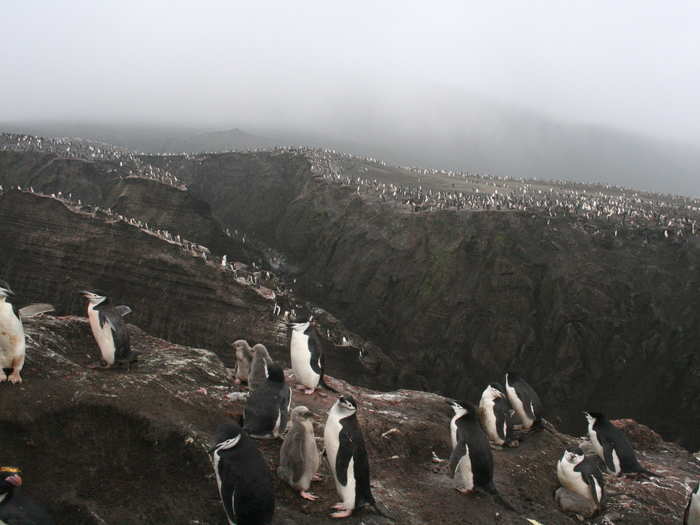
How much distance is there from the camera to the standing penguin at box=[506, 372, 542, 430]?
1429cm

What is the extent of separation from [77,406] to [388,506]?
210 inches

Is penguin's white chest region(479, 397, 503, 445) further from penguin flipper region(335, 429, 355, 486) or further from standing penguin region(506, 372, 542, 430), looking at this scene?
penguin flipper region(335, 429, 355, 486)

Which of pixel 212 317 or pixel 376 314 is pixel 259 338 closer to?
pixel 212 317

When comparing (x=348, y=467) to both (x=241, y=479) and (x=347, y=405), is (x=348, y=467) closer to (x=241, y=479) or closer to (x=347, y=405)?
(x=347, y=405)

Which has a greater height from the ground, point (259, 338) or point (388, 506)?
point (388, 506)

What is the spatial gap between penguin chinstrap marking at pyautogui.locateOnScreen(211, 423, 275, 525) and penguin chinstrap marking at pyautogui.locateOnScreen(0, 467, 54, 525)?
1.98 m

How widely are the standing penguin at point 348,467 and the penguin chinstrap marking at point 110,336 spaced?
4.55 m

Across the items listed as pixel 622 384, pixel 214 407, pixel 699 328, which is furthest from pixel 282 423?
pixel 699 328

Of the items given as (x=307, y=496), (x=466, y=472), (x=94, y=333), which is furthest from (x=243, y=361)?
(x=466, y=472)

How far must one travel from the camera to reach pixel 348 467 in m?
7.95

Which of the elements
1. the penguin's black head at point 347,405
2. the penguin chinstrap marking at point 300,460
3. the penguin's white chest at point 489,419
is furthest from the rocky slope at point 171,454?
the penguin's black head at point 347,405

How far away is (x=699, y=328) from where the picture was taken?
45.6 meters

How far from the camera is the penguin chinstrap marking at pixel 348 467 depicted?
7.84 metres

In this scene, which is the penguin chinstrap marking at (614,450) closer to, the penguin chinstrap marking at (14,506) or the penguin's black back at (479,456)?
the penguin's black back at (479,456)
